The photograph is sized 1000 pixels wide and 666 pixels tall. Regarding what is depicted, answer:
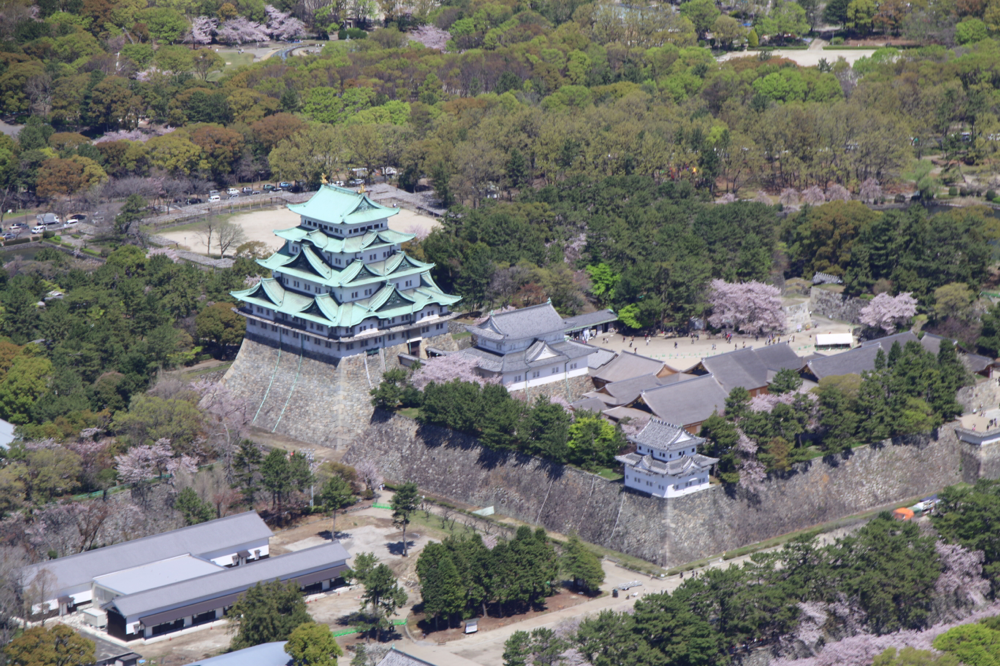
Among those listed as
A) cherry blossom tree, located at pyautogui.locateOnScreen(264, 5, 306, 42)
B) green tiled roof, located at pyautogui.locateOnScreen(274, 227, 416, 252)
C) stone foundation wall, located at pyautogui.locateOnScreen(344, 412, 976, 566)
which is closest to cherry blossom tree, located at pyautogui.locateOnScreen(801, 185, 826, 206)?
stone foundation wall, located at pyautogui.locateOnScreen(344, 412, 976, 566)

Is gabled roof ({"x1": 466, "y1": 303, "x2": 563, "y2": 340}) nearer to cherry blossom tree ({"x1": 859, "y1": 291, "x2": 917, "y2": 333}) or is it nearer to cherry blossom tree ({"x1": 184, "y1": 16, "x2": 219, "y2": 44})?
cherry blossom tree ({"x1": 859, "y1": 291, "x2": 917, "y2": 333})

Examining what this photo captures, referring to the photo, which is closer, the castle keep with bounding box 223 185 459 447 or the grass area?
the castle keep with bounding box 223 185 459 447

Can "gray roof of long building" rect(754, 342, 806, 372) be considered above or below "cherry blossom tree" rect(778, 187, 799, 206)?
above

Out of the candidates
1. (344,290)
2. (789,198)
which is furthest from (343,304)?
(789,198)

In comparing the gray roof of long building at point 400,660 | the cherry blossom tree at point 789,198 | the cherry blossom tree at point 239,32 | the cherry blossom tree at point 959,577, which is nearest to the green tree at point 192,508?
the gray roof of long building at point 400,660

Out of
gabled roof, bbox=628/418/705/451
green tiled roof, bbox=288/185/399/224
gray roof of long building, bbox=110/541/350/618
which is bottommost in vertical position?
gray roof of long building, bbox=110/541/350/618

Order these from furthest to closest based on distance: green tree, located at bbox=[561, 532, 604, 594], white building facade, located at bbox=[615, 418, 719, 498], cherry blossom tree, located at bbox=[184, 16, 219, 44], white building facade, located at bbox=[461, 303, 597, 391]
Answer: cherry blossom tree, located at bbox=[184, 16, 219, 44], white building facade, located at bbox=[461, 303, 597, 391], white building facade, located at bbox=[615, 418, 719, 498], green tree, located at bbox=[561, 532, 604, 594]

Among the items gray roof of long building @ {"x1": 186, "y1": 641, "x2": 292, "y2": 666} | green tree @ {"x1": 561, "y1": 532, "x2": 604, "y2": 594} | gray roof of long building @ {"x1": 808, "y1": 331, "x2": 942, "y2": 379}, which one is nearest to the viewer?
gray roof of long building @ {"x1": 186, "y1": 641, "x2": 292, "y2": 666}
